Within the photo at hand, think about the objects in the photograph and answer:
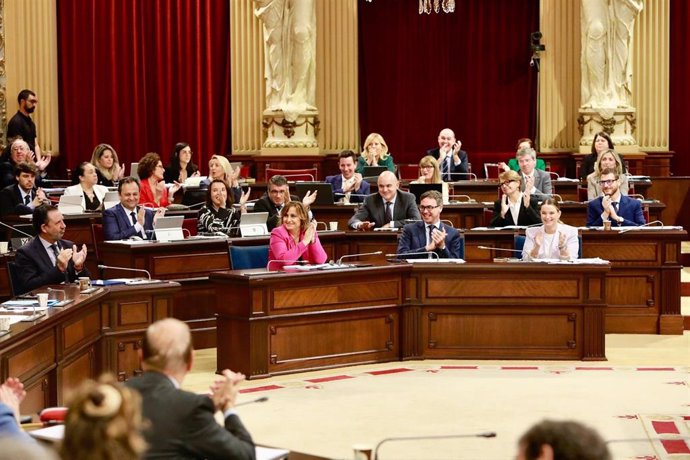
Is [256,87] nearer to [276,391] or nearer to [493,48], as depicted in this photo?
[493,48]

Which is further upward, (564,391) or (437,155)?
(437,155)

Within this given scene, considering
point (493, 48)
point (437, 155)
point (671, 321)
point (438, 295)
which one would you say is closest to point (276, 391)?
point (438, 295)

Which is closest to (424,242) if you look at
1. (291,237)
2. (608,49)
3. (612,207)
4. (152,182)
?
(291,237)

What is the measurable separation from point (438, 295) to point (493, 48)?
7.12m

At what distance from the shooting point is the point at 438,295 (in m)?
9.46

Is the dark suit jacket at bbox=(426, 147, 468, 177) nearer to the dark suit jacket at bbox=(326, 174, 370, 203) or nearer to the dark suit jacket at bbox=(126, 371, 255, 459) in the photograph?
the dark suit jacket at bbox=(326, 174, 370, 203)

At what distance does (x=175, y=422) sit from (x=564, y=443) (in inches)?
60.0

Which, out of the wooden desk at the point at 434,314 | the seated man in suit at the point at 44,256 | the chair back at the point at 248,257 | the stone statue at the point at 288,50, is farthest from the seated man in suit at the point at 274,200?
the stone statue at the point at 288,50

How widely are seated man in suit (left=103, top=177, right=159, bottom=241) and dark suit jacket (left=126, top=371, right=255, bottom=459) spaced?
244 inches

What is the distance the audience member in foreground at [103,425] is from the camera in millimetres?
2592

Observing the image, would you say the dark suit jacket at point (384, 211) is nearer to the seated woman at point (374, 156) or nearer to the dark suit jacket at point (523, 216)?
the dark suit jacket at point (523, 216)

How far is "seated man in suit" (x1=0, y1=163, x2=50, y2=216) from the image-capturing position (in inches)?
438

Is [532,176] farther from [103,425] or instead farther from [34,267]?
[103,425]

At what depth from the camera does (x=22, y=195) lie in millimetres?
11336
